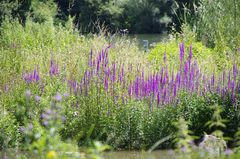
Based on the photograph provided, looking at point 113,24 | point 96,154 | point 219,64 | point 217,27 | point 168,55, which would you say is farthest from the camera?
point 113,24

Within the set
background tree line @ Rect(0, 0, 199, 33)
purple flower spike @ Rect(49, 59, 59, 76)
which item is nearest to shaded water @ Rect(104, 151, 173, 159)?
purple flower spike @ Rect(49, 59, 59, 76)

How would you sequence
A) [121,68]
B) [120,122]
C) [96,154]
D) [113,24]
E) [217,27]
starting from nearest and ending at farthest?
[96,154]
[120,122]
[121,68]
[217,27]
[113,24]

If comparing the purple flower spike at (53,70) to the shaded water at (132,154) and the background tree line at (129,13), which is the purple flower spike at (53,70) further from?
the background tree line at (129,13)

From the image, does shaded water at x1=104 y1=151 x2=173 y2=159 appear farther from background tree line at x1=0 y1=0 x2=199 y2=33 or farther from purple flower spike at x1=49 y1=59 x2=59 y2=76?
background tree line at x1=0 y1=0 x2=199 y2=33

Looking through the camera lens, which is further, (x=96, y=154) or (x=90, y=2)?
(x=90, y=2)

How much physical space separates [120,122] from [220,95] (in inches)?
62.0

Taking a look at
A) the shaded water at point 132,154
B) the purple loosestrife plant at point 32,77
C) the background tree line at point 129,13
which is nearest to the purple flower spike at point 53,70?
the purple loosestrife plant at point 32,77

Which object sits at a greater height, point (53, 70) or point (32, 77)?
point (53, 70)

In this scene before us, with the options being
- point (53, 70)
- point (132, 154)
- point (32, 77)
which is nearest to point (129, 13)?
point (53, 70)

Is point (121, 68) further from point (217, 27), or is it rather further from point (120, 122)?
point (217, 27)

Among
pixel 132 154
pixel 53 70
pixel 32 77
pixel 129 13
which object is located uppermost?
pixel 129 13

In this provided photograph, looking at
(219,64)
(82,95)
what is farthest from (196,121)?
(219,64)

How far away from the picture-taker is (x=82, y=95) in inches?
326

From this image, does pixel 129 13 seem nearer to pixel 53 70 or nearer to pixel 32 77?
pixel 53 70
